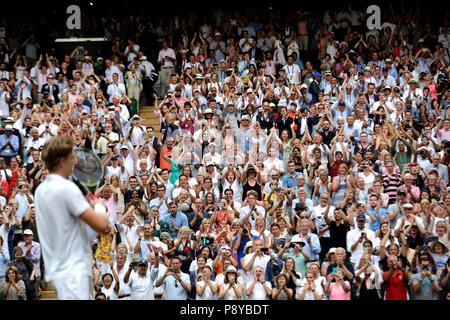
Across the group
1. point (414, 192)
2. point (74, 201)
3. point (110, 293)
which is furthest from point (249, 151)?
point (74, 201)

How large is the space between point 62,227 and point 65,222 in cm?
4

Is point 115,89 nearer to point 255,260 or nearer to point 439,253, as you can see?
point 255,260

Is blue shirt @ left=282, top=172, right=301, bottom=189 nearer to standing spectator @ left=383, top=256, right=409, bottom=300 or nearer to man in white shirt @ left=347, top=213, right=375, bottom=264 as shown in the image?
man in white shirt @ left=347, top=213, right=375, bottom=264

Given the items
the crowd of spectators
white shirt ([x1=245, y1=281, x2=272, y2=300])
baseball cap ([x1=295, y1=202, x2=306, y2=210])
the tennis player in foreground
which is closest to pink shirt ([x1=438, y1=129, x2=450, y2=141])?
the crowd of spectators

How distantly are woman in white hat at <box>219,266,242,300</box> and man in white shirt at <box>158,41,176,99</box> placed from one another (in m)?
9.71

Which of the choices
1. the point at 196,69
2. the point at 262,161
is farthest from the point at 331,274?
the point at 196,69

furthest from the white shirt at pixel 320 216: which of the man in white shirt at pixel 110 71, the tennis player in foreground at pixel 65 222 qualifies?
the tennis player in foreground at pixel 65 222

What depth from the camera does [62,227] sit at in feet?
14.9

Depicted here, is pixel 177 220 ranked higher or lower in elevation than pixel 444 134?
lower

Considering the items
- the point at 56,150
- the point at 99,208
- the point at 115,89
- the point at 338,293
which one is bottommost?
the point at 338,293

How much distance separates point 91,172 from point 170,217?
825 cm

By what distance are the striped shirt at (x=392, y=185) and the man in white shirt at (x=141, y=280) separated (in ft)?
15.8

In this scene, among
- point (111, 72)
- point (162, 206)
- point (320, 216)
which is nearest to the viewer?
point (320, 216)

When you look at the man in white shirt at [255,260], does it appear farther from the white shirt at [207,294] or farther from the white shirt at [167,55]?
the white shirt at [167,55]
